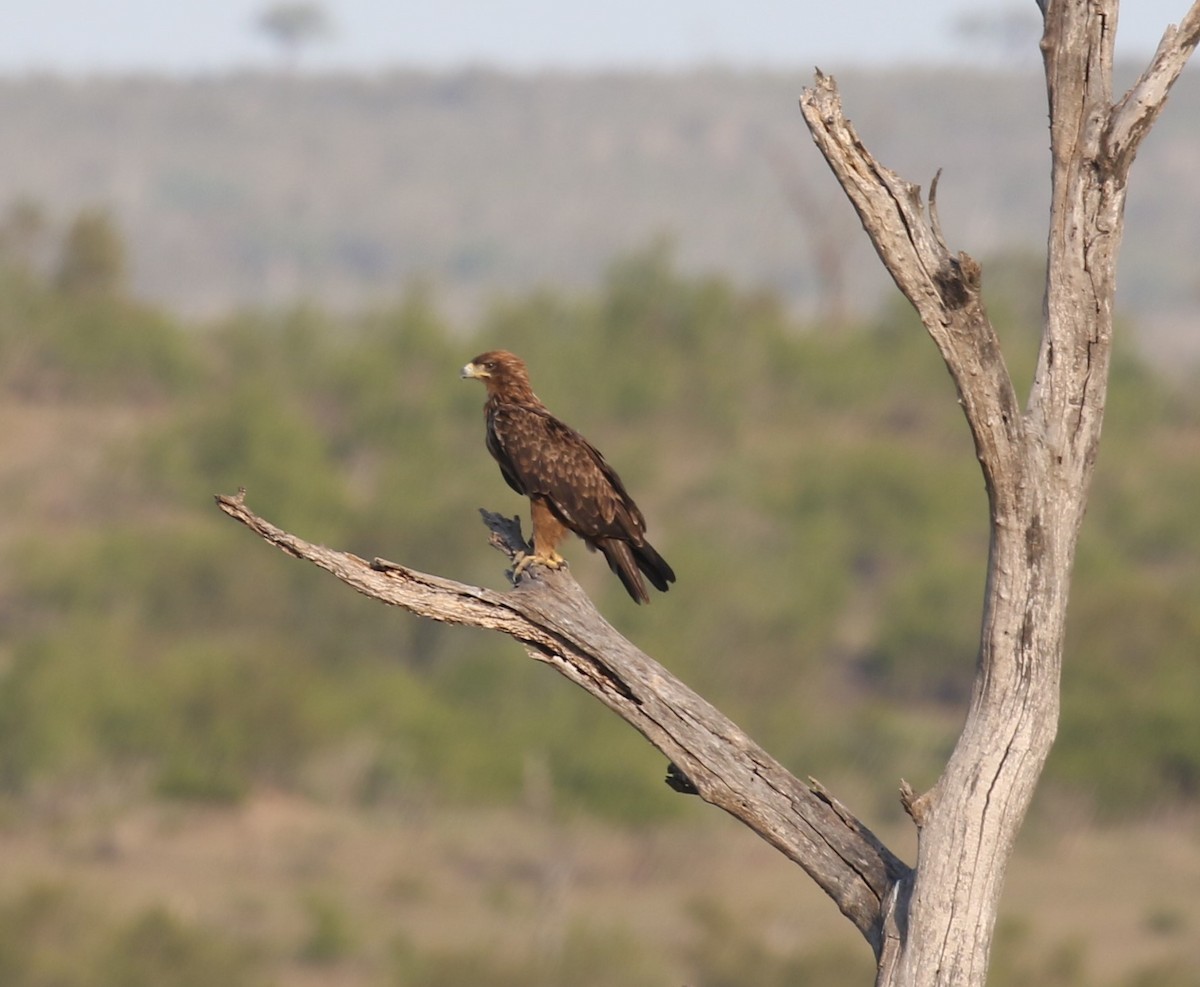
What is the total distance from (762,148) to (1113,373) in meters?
64.4

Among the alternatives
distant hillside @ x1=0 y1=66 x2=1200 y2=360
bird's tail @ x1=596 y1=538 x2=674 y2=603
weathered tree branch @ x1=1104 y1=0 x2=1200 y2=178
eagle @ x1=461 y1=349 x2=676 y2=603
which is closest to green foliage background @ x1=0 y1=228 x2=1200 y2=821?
eagle @ x1=461 y1=349 x2=676 y2=603

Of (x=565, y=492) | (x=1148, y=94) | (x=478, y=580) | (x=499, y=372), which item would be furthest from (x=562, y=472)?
(x=478, y=580)

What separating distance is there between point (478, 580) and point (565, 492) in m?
20.9

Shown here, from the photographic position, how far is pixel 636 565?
6.88 m

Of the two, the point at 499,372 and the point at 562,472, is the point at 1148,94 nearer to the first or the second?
the point at 562,472

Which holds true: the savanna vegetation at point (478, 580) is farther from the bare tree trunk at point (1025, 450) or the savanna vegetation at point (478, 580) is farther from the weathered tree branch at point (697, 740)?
the bare tree trunk at point (1025, 450)

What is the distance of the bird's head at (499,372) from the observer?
768cm

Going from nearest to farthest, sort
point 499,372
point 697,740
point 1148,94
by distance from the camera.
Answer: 1. point 1148,94
2. point 697,740
3. point 499,372

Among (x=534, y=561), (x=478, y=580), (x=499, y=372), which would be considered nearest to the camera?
(x=534, y=561)

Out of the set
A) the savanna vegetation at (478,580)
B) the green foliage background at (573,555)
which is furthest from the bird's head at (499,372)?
the green foliage background at (573,555)

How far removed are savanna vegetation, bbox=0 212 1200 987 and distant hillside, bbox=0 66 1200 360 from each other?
43.6 metres

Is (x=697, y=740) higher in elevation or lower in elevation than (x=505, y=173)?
lower

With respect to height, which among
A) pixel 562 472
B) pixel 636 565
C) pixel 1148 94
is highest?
pixel 562 472

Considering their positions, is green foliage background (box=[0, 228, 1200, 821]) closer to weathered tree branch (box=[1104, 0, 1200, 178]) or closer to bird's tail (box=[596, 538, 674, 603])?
bird's tail (box=[596, 538, 674, 603])
